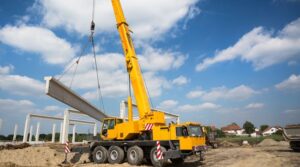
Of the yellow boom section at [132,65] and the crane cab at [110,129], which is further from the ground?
the yellow boom section at [132,65]

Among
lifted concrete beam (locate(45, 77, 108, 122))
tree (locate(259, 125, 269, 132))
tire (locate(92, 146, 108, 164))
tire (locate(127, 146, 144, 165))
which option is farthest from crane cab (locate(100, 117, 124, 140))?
tree (locate(259, 125, 269, 132))

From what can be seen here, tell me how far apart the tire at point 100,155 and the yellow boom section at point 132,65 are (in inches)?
116

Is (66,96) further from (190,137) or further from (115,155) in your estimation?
(190,137)

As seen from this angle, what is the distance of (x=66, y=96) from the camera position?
19.6 meters

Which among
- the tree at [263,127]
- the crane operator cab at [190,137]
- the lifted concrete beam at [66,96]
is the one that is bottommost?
the crane operator cab at [190,137]

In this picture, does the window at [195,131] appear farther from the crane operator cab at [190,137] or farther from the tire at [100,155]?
the tire at [100,155]

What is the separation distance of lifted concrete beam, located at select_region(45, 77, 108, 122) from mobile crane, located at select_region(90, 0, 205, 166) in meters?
4.25

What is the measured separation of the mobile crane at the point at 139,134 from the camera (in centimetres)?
1227

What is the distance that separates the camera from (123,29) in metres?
15.4

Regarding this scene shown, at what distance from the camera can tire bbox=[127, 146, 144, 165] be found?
506 inches

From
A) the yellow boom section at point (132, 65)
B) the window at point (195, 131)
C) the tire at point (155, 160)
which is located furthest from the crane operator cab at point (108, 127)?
the window at point (195, 131)

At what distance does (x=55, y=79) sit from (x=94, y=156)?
5489mm

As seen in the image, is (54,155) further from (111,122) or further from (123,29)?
(123,29)

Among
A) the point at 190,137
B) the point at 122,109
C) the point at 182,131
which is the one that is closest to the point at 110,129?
the point at 182,131
